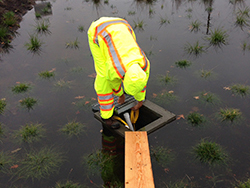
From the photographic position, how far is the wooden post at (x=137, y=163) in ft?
8.37

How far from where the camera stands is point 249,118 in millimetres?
3900

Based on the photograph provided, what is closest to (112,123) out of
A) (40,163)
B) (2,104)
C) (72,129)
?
(72,129)

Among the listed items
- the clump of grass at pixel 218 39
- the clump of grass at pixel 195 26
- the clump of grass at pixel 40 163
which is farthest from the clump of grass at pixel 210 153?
the clump of grass at pixel 195 26

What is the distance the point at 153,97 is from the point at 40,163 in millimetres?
2409

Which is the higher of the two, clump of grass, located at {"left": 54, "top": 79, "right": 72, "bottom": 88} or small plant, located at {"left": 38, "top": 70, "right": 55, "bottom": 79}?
small plant, located at {"left": 38, "top": 70, "right": 55, "bottom": 79}

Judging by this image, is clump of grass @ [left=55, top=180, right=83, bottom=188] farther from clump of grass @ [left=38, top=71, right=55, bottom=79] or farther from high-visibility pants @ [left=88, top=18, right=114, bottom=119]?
clump of grass @ [left=38, top=71, right=55, bottom=79]

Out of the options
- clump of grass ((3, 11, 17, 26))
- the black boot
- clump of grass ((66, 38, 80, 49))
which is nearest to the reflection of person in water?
the black boot

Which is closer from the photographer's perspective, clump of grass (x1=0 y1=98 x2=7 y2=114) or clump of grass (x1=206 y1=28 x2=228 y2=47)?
clump of grass (x1=0 y1=98 x2=7 y2=114)

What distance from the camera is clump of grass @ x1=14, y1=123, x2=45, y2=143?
3.77 meters

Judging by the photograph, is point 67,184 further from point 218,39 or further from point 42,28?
point 42,28

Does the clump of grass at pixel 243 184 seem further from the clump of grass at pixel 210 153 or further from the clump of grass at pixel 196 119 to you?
the clump of grass at pixel 196 119

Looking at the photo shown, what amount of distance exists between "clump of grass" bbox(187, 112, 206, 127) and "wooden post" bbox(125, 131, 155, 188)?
4.01 feet

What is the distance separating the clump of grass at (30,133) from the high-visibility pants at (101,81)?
1242 mm

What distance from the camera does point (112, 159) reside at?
3.39 metres
